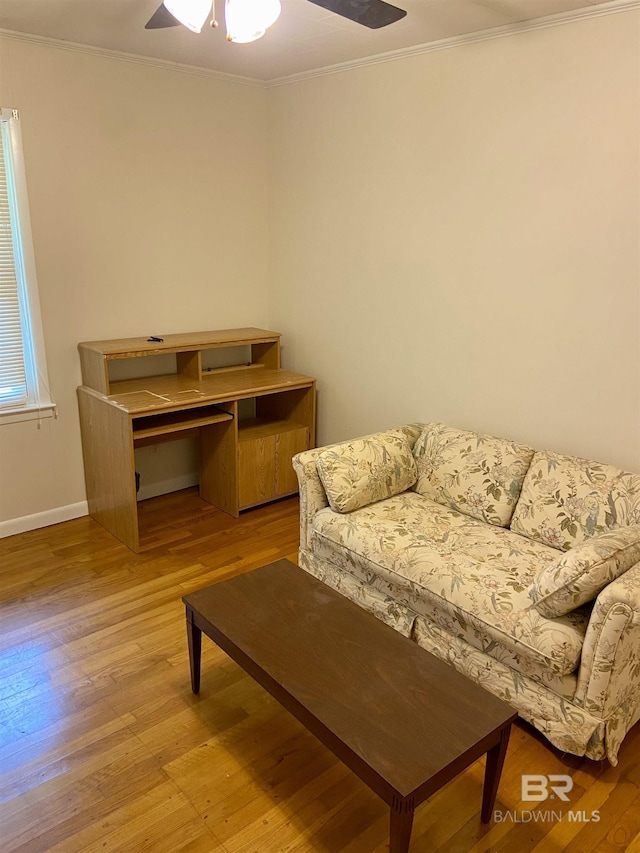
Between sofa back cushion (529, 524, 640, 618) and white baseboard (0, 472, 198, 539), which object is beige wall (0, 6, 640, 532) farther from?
sofa back cushion (529, 524, 640, 618)

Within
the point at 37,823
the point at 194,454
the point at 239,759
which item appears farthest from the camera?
the point at 194,454

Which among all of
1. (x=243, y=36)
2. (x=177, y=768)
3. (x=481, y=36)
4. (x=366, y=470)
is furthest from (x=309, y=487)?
(x=481, y=36)

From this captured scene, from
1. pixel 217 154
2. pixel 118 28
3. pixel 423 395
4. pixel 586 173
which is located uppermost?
pixel 118 28

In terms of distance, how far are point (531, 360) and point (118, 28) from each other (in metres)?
2.37

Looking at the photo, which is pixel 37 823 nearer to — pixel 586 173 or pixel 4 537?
pixel 4 537

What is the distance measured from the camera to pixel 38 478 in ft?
11.0

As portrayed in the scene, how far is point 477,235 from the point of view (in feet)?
9.45

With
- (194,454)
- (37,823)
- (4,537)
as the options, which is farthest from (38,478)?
(37,823)

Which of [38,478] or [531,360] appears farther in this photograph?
[38,478]

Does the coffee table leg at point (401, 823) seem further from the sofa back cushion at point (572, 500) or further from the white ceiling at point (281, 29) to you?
the white ceiling at point (281, 29)

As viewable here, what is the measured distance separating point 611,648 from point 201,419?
2285 mm

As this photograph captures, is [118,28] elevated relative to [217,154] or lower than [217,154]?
elevated

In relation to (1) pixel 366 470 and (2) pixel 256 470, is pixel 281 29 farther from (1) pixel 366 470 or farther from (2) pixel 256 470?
(2) pixel 256 470

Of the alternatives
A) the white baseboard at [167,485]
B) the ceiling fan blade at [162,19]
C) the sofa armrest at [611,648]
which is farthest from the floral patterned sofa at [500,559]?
the ceiling fan blade at [162,19]
